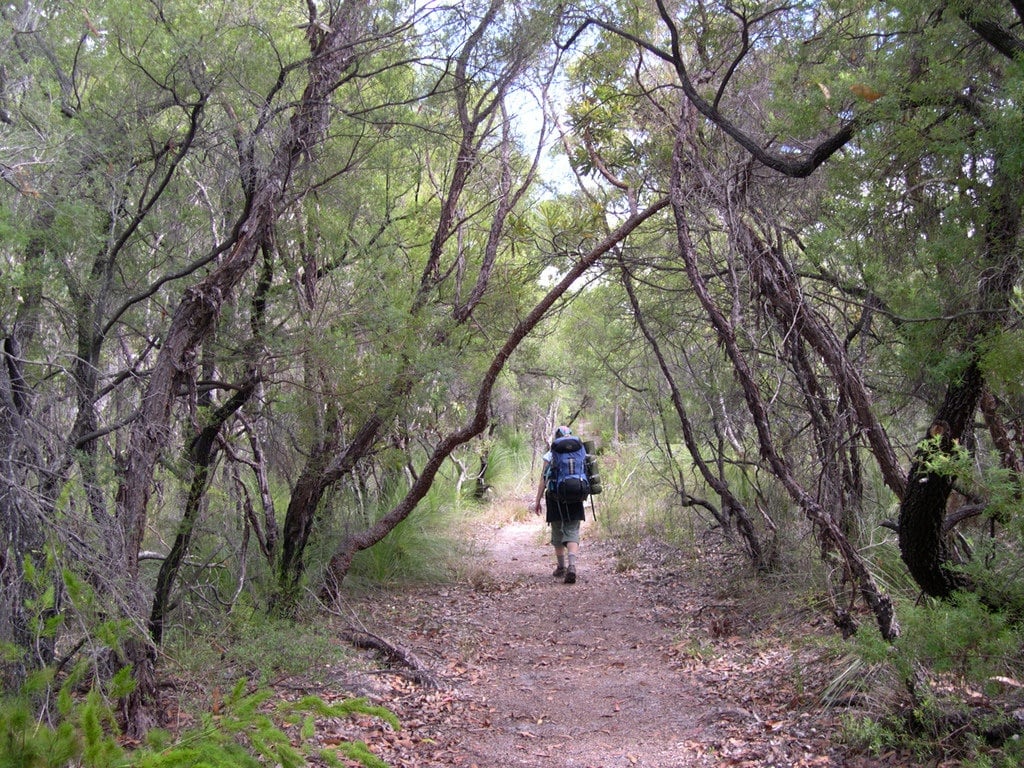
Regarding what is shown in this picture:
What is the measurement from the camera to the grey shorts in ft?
30.5

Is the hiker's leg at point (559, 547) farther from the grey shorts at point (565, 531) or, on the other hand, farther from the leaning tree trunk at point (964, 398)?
the leaning tree trunk at point (964, 398)

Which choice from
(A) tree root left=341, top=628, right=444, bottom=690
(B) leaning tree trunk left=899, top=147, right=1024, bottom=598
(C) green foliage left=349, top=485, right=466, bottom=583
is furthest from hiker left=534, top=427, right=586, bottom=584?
(B) leaning tree trunk left=899, top=147, right=1024, bottom=598

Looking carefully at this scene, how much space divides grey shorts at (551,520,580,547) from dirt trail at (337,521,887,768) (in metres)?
0.57

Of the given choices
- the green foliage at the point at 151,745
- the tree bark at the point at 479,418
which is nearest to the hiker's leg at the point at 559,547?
the tree bark at the point at 479,418

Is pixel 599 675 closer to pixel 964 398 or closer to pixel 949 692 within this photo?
pixel 949 692

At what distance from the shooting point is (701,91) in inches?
270

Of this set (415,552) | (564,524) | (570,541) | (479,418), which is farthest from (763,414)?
(415,552)

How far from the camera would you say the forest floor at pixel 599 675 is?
453cm

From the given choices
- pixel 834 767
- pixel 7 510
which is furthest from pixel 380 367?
pixel 834 767

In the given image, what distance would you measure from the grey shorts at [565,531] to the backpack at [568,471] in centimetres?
32

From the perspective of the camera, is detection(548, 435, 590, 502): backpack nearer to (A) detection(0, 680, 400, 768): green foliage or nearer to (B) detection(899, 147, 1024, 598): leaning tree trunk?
(B) detection(899, 147, 1024, 598): leaning tree trunk

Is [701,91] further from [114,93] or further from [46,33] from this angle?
[46,33]

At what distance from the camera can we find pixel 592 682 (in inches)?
233

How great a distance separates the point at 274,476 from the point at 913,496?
662cm
